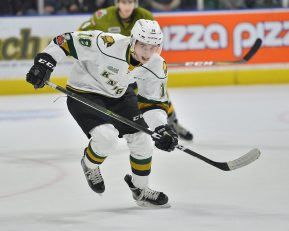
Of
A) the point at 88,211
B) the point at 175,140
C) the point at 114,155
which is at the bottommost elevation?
the point at 114,155

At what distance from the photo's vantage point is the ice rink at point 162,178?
3.67 meters

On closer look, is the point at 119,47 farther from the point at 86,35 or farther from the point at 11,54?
the point at 11,54

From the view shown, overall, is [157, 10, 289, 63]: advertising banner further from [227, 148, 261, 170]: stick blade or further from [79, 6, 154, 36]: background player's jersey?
[227, 148, 261, 170]: stick blade

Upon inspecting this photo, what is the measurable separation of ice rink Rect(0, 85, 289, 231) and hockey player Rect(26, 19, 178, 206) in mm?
188

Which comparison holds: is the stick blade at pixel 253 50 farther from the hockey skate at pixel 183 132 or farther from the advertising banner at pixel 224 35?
the advertising banner at pixel 224 35

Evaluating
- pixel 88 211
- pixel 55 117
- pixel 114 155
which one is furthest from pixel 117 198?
pixel 55 117

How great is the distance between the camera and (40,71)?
3.92 meters

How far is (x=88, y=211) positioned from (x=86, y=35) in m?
0.83

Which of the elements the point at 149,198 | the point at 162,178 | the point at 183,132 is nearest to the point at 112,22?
the point at 183,132

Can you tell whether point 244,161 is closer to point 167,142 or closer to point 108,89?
point 167,142

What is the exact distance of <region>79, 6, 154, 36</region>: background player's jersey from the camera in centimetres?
612

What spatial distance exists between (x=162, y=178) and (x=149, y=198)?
0.70 m

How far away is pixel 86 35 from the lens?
404 cm

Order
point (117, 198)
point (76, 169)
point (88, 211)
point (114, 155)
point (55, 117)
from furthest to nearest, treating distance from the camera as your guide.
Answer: point (55, 117), point (114, 155), point (76, 169), point (117, 198), point (88, 211)
